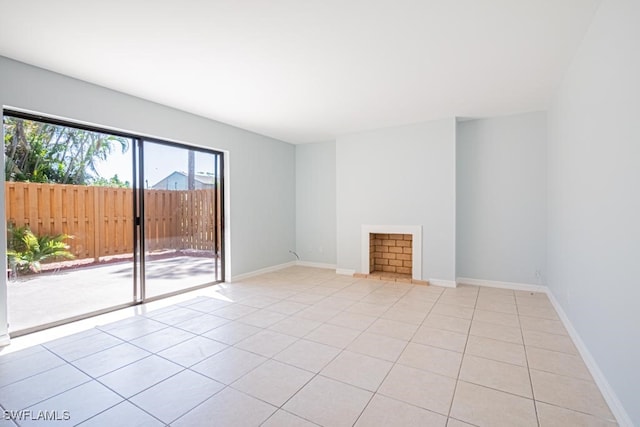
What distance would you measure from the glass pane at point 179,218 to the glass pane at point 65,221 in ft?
0.84

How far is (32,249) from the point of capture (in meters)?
2.86

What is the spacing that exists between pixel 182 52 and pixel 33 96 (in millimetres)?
1538

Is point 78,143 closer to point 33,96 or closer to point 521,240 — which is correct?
point 33,96

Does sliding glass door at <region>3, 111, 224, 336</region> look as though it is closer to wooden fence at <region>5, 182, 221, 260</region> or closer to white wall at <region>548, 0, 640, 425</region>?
wooden fence at <region>5, 182, 221, 260</region>

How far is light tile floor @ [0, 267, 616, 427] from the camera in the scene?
5.59 ft

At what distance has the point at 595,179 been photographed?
2059 mm

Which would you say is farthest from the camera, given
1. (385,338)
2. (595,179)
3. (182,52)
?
(385,338)

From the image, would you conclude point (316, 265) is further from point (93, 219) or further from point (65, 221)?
point (65, 221)

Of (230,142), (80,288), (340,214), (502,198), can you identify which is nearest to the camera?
(80,288)

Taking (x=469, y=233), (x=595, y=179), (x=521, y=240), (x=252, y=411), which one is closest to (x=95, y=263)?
(x=252, y=411)

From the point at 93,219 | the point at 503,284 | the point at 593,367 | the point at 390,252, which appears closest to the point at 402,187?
the point at 390,252

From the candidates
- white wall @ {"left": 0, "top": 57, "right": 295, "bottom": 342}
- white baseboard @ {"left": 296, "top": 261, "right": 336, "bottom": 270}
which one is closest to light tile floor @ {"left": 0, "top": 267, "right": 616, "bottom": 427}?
white wall @ {"left": 0, "top": 57, "right": 295, "bottom": 342}

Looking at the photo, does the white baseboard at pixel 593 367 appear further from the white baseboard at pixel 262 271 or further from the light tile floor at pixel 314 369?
the white baseboard at pixel 262 271

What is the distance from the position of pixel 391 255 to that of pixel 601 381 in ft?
11.0
